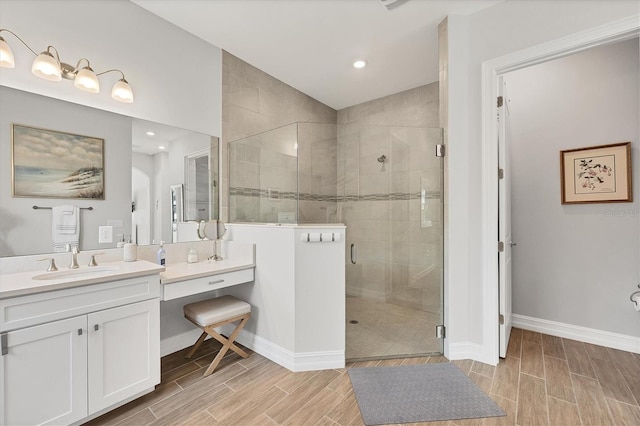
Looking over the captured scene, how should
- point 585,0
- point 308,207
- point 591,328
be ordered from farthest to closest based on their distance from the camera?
point 591,328 → point 308,207 → point 585,0

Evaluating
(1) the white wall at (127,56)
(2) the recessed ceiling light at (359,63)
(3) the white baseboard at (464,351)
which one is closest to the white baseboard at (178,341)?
(1) the white wall at (127,56)

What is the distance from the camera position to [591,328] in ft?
8.21

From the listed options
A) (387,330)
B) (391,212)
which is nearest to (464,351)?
(387,330)

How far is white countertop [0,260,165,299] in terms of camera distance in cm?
130

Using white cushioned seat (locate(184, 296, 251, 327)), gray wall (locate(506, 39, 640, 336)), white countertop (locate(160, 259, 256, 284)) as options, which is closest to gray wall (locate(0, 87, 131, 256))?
white countertop (locate(160, 259, 256, 284))

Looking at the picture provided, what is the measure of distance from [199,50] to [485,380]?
3.66m

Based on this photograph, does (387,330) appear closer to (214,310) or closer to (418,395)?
(418,395)

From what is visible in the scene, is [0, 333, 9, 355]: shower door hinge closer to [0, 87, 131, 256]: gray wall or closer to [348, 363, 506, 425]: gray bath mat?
[0, 87, 131, 256]: gray wall

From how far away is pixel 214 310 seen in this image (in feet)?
6.98

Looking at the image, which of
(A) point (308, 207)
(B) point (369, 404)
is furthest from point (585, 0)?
(B) point (369, 404)

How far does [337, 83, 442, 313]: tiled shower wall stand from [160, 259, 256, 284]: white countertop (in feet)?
3.21

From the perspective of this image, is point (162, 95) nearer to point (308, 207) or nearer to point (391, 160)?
point (308, 207)

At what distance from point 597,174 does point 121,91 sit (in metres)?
4.04

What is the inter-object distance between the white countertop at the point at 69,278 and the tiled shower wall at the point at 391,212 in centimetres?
159
